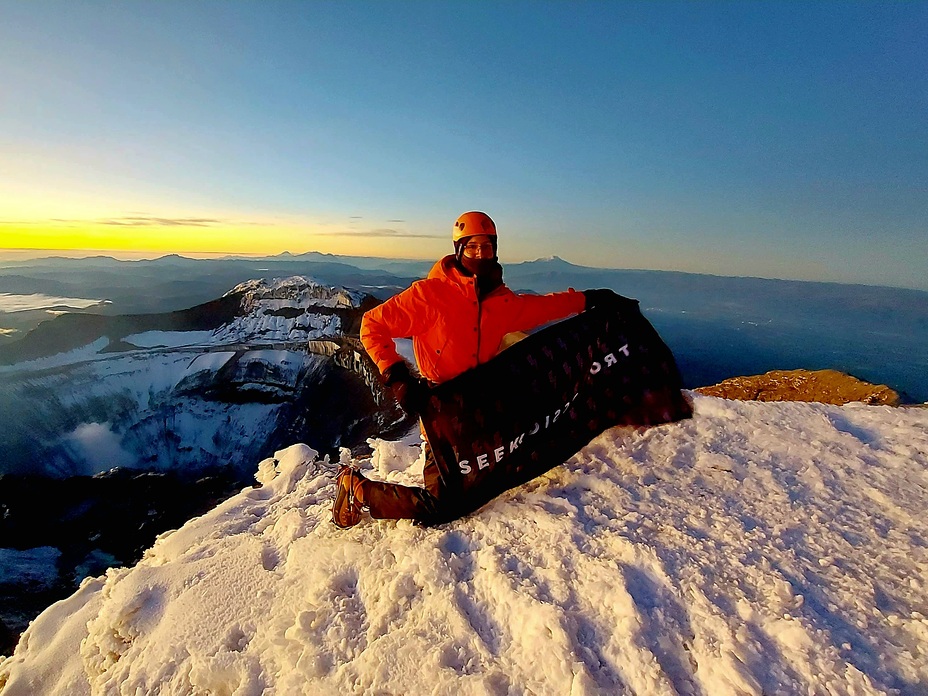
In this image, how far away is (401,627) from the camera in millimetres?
2830

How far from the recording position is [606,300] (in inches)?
178

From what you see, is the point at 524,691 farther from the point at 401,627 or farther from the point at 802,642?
the point at 802,642

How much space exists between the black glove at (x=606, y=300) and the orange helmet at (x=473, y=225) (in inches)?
53.9

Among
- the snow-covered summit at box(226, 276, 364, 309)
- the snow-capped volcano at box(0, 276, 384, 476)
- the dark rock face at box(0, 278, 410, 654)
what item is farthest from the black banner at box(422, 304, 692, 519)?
the snow-covered summit at box(226, 276, 364, 309)

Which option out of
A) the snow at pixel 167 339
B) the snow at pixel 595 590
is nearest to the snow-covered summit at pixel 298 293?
the snow at pixel 167 339

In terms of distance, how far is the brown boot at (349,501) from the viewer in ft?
12.5

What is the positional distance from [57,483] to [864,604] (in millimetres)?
62213

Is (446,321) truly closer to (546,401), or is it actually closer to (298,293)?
(546,401)

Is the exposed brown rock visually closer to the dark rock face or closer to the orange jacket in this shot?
the orange jacket

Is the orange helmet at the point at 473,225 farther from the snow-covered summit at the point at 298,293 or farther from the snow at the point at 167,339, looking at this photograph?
the snow at the point at 167,339

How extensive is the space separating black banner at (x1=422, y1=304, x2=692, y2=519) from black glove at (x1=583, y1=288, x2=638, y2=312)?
5 cm

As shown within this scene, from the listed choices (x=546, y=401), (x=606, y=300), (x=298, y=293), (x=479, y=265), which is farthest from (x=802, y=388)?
(x=298, y=293)

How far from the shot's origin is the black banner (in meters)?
3.70

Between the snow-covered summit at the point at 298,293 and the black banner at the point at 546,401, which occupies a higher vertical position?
the black banner at the point at 546,401
